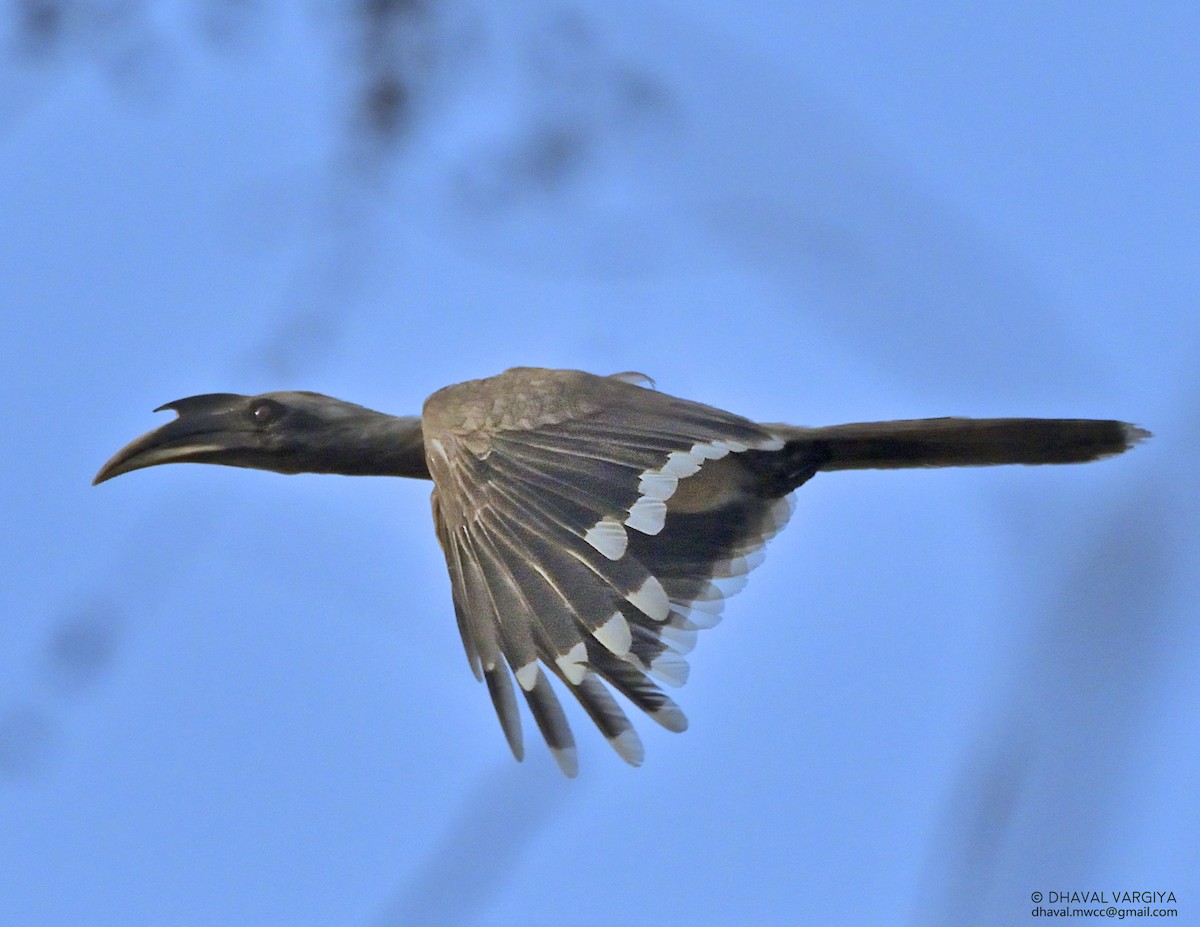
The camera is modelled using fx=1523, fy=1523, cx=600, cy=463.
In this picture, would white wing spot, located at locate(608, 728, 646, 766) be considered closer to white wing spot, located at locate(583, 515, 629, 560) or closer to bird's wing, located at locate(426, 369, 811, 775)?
bird's wing, located at locate(426, 369, 811, 775)

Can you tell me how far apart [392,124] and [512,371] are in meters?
0.84

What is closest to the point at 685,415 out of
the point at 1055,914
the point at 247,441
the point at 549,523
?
the point at 549,523

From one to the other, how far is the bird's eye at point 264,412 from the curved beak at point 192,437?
3 cm

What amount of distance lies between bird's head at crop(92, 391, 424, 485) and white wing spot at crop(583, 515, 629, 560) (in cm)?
131

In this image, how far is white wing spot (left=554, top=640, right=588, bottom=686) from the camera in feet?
10.8

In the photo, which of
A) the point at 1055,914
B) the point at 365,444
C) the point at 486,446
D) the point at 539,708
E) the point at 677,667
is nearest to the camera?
the point at 1055,914

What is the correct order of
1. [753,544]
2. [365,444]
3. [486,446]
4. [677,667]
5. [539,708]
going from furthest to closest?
[365,444] < [753,544] < [486,446] < [677,667] < [539,708]

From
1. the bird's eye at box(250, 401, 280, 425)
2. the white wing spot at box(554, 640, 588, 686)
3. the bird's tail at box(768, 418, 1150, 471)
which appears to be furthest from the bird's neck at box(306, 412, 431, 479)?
the white wing spot at box(554, 640, 588, 686)

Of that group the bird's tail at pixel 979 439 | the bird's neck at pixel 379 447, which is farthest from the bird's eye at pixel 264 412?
the bird's tail at pixel 979 439

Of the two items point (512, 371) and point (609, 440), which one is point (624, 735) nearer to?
point (609, 440)

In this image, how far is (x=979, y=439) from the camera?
13.6ft

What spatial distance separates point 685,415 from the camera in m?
3.93

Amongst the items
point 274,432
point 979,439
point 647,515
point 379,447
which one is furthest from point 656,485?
point 274,432

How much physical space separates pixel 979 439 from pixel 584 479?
3.99ft
